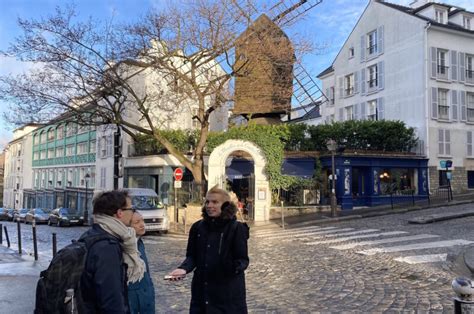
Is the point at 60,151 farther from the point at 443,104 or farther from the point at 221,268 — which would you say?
the point at 221,268

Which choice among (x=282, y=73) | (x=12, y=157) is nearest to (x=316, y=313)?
(x=282, y=73)

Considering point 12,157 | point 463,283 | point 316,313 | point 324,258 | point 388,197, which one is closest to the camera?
point 463,283

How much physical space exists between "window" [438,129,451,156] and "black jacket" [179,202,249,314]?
28534mm

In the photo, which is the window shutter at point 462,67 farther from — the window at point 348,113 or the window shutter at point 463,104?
the window at point 348,113

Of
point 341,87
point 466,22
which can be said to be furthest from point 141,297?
point 341,87

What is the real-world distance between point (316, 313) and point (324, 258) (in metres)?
4.71

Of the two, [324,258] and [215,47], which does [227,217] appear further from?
[215,47]

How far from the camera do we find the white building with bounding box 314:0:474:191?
2939cm

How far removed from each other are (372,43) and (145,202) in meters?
22.5

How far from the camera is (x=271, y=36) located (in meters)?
21.7

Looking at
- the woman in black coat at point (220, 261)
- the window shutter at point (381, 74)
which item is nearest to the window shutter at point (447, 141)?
the window shutter at point (381, 74)

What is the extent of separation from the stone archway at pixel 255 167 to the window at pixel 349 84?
1623 centimetres

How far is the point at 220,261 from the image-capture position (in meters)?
3.64

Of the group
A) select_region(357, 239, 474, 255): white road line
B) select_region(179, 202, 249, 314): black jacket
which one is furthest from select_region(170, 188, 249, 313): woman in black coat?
select_region(357, 239, 474, 255): white road line
